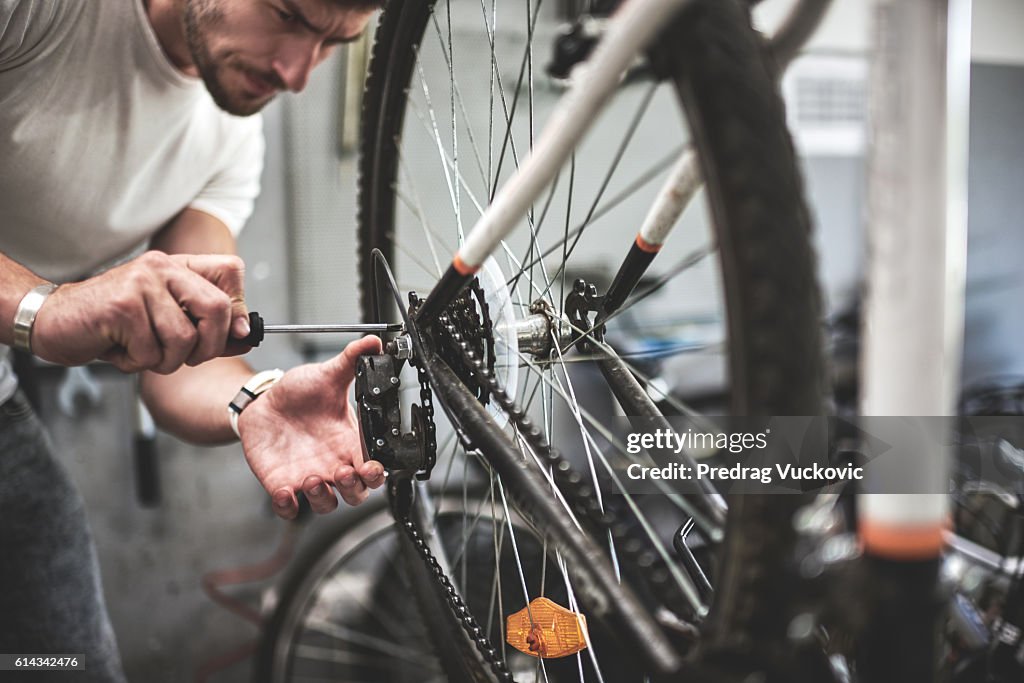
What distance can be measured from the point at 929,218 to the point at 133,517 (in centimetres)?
156

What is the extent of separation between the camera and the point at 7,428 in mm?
826

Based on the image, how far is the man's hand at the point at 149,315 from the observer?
49cm

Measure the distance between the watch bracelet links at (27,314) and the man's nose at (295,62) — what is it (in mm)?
349

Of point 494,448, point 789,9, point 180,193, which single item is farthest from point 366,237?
point 789,9

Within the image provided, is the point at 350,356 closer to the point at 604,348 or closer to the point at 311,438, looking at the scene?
the point at 311,438

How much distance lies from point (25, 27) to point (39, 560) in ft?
1.86

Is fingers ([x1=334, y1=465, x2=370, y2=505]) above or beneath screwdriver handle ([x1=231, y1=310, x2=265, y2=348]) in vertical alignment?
beneath

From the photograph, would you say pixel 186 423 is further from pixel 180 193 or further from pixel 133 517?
pixel 133 517

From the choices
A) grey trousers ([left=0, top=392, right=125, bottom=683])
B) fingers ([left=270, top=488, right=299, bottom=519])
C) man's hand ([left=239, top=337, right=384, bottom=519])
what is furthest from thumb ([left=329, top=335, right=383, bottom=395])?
grey trousers ([left=0, top=392, right=125, bottom=683])

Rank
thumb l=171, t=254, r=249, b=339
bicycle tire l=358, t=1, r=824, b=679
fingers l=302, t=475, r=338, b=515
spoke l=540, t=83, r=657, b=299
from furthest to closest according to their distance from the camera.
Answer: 1. fingers l=302, t=475, r=338, b=515
2. thumb l=171, t=254, r=249, b=339
3. spoke l=540, t=83, r=657, b=299
4. bicycle tire l=358, t=1, r=824, b=679

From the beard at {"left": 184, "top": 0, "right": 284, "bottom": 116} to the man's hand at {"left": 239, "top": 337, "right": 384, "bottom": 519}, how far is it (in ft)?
1.08

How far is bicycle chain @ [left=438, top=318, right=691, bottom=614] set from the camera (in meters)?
0.34

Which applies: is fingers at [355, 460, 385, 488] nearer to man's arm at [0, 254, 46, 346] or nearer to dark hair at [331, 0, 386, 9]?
man's arm at [0, 254, 46, 346]

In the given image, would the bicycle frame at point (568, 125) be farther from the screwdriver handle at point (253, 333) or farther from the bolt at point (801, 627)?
the bolt at point (801, 627)
